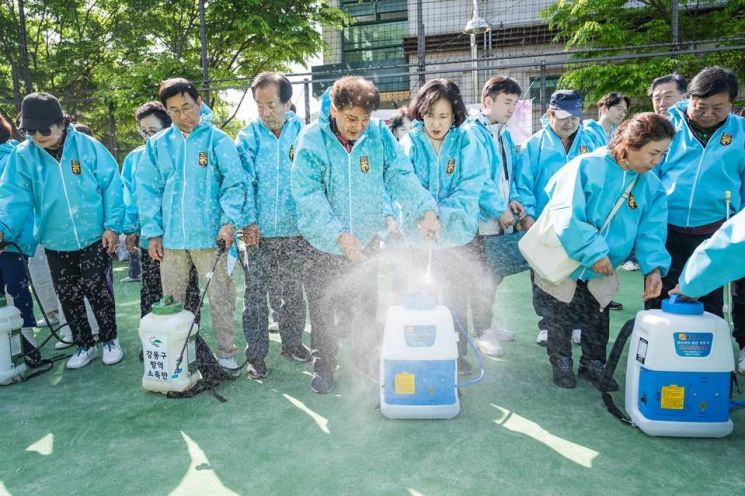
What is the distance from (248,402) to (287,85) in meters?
1.96

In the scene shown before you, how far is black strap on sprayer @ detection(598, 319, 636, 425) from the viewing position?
2558 millimetres

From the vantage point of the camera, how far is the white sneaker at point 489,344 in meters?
3.47

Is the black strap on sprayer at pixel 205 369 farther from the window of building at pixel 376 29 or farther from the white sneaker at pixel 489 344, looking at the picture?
the window of building at pixel 376 29

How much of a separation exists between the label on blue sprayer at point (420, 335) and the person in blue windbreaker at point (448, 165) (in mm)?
667

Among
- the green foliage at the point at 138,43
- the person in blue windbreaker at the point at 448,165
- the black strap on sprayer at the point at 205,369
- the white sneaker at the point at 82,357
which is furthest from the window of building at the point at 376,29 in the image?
the black strap on sprayer at the point at 205,369

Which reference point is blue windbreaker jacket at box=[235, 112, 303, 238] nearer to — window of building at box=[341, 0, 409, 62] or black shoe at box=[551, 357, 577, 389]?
black shoe at box=[551, 357, 577, 389]

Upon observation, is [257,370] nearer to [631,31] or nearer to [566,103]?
[566,103]

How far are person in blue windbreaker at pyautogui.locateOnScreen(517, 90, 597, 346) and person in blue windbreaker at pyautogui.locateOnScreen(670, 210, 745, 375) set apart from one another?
1.56 m

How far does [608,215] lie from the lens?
272 centimetres

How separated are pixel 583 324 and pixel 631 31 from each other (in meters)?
9.58

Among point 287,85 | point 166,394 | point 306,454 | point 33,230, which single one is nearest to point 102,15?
point 33,230

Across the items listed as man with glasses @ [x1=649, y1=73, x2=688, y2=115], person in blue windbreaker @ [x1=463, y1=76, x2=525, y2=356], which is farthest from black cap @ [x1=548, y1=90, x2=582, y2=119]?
man with glasses @ [x1=649, y1=73, x2=688, y2=115]

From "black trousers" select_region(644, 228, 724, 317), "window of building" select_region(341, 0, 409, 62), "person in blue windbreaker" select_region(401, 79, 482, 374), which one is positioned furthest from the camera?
"window of building" select_region(341, 0, 409, 62)

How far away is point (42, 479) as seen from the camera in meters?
2.16
